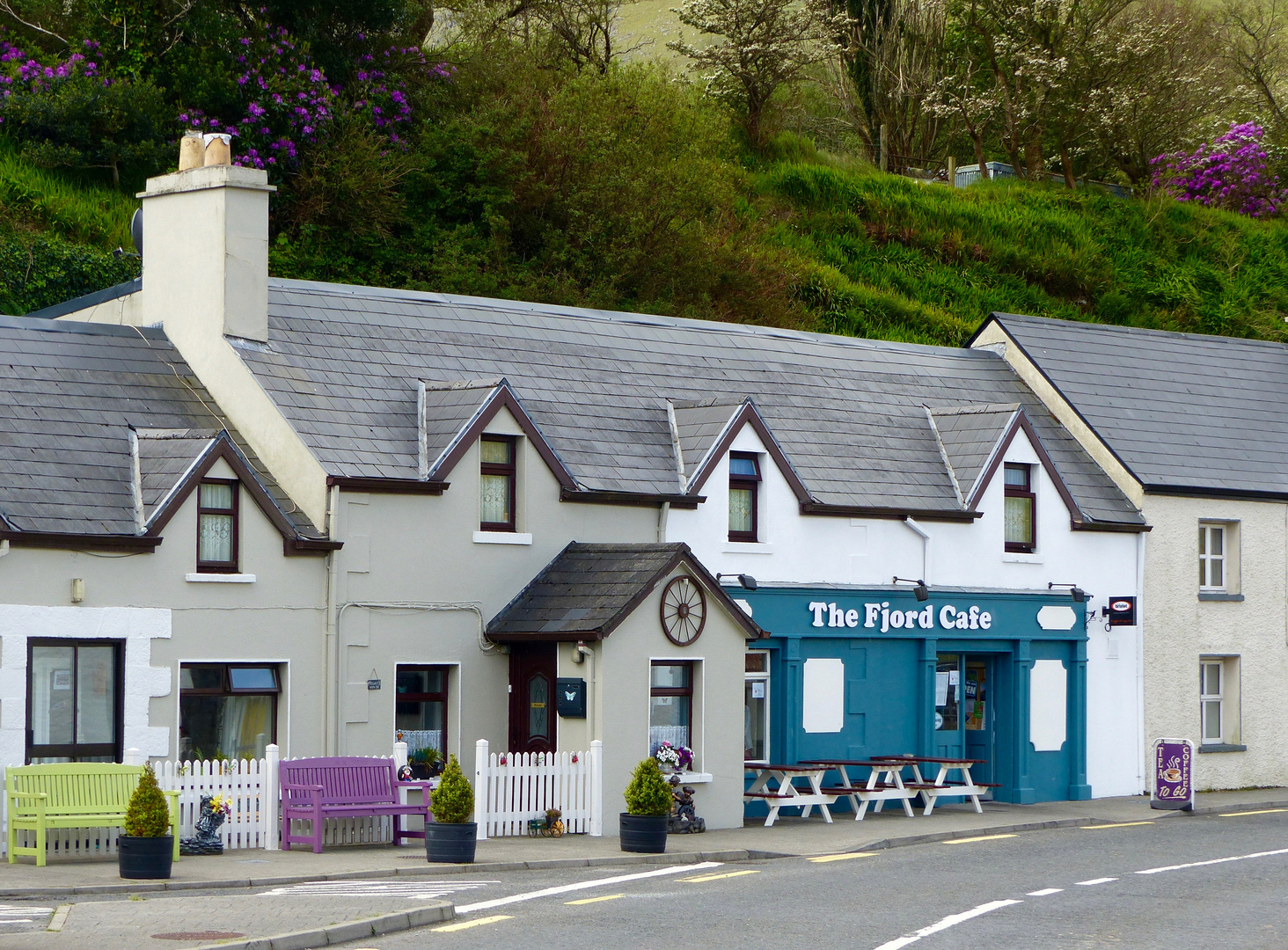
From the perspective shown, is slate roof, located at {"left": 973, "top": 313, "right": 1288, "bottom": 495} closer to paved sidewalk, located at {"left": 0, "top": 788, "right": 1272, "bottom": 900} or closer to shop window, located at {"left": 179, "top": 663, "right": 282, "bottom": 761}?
paved sidewalk, located at {"left": 0, "top": 788, "right": 1272, "bottom": 900}

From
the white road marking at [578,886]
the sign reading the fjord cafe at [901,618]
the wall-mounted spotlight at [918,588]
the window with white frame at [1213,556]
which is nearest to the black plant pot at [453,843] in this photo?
the white road marking at [578,886]

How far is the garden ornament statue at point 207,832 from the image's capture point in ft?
59.7

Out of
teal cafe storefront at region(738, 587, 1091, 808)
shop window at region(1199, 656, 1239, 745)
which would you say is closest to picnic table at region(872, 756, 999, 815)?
teal cafe storefront at region(738, 587, 1091, 808)

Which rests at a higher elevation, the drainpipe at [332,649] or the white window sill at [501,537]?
the white window sill at [501,537]

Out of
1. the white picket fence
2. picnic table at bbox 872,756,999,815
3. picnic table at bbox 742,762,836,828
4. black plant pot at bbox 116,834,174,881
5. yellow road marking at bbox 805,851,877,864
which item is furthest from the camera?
picnic table at bbox 872,756,999,815

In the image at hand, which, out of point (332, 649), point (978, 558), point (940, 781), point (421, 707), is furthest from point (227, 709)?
point (978, 558)

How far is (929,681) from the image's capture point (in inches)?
1005

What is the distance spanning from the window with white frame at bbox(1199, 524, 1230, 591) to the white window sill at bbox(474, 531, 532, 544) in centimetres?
1240

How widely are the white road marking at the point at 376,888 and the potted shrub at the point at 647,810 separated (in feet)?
8.11

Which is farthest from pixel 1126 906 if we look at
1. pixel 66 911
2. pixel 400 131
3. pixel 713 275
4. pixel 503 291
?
pixel 400 131

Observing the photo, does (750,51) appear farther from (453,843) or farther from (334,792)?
(453,843)

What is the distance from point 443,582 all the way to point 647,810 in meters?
4.45

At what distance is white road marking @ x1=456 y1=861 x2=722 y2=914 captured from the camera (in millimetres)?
14672

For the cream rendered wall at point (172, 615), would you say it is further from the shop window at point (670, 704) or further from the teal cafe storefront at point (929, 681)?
the teal cafe storefront at point (929, 681)
